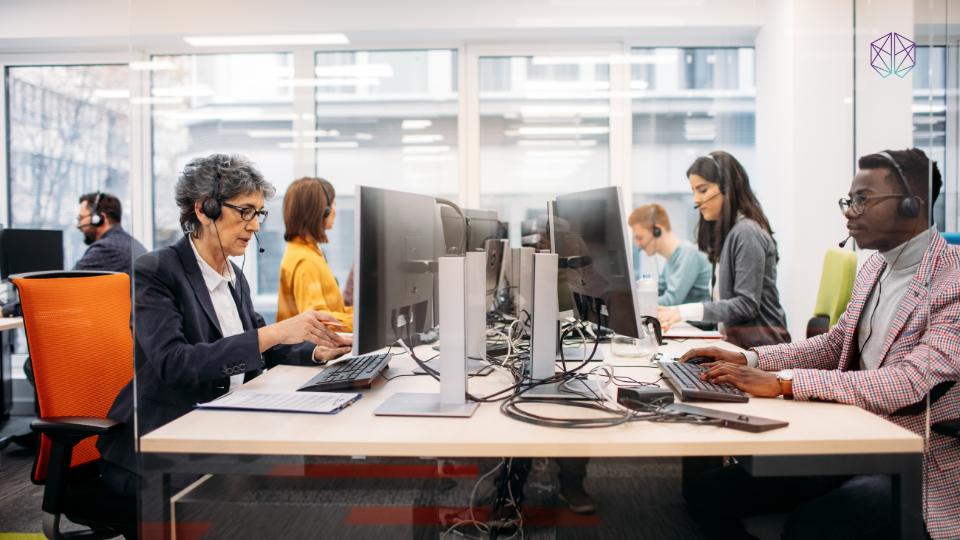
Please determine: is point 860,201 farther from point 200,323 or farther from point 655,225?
point 655,225

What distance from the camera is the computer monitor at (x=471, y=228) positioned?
1490 millimetres

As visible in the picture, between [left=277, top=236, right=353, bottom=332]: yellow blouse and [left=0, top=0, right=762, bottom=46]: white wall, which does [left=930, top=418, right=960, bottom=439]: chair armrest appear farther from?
[left=0, top=0, right=762, bottom=46]: white wall

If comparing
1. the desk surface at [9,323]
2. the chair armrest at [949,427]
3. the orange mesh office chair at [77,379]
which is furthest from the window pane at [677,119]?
the desk surface at [9,323]

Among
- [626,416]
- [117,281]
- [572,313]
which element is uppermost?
[117,281]

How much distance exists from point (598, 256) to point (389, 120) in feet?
8.96

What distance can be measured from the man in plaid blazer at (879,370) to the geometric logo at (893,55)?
370 millimetres

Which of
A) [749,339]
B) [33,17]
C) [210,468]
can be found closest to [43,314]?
[210,468]

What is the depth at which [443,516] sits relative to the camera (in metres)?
1.60

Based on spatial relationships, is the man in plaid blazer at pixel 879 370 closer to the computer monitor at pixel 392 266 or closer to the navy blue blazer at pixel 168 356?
the computer monitor at pixel 392 266

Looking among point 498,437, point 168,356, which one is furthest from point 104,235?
point 498,437

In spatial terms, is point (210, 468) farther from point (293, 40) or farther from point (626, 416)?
point (293, 40)

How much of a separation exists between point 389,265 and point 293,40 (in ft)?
9.68

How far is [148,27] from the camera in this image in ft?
10.9

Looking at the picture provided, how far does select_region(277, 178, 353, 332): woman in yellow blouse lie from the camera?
2.27 m
